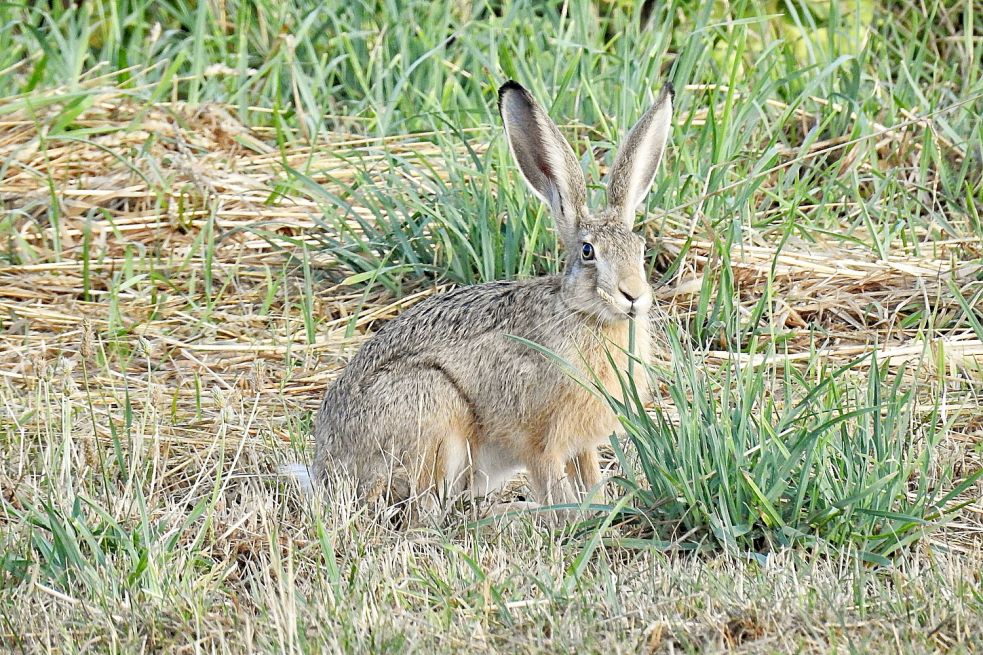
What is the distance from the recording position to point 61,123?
21.0 feet

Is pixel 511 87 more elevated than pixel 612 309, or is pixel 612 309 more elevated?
pixel 511 87

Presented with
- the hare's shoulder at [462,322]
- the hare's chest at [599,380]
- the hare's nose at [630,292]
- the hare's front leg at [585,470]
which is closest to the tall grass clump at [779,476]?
the hare's nose at [630,292]

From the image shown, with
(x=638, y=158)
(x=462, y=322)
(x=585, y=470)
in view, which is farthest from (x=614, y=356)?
(x=638, y=158)

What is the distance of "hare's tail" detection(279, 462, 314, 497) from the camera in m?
4.23

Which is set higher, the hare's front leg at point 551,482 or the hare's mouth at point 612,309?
the hare's mouth at point 612,309

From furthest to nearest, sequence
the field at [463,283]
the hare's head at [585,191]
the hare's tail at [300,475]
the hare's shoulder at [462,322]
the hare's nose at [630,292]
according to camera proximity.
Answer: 1. the hare's shoulder at [462,322]
2. the hare's tail at [300,475]
3. the hare's head at [585,191]
4. the hare's nose at [630,292]
5. the field at [463,283]

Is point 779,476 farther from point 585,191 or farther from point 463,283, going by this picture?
point 463,283

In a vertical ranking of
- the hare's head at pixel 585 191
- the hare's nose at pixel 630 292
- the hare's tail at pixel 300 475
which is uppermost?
the hare's head at pixel 585 191

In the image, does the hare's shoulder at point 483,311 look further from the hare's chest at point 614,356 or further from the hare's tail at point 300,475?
the hare's tail at point 300,475

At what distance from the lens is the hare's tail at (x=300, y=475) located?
4230 mm

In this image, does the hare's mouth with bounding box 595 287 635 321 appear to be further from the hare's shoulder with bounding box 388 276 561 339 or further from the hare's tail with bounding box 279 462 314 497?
the hare's tail with bounding box 279 462 314 497

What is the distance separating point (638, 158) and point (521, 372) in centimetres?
71

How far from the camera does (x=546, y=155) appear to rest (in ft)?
14.3

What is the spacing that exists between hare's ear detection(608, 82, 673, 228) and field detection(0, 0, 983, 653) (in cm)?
44
